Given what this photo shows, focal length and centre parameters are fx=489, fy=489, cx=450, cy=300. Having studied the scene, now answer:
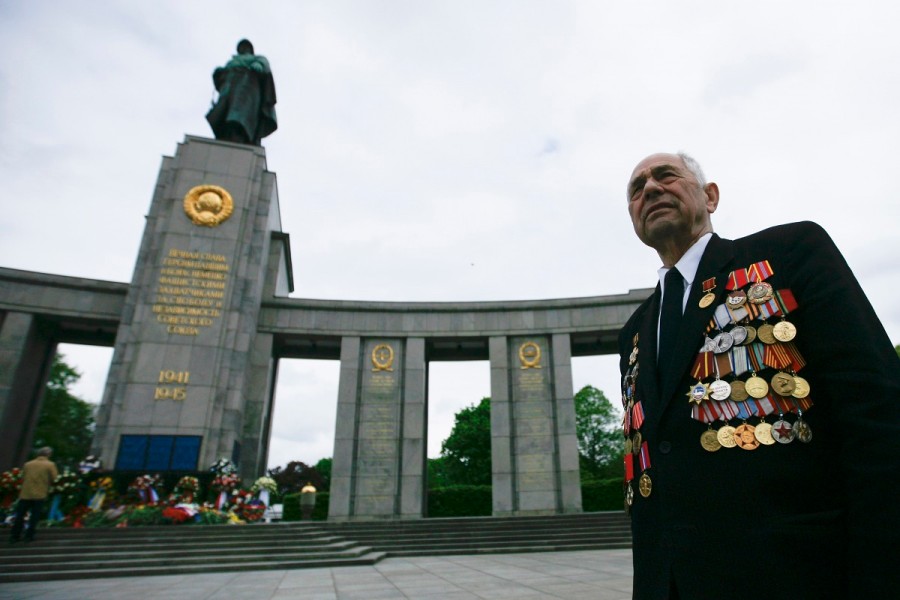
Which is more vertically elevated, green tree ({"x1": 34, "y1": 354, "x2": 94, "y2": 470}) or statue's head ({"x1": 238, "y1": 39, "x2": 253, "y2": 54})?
statue's head ({"x1": 238, "y1": 39, "x2": 253, "y2": 54})

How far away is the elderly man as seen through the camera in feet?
4.55

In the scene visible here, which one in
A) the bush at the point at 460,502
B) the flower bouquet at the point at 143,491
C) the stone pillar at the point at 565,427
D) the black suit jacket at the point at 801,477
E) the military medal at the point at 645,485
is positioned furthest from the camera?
the bush at the point at 460,502

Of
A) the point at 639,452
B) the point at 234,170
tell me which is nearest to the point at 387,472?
the point at 234,170

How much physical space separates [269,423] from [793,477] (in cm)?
2598

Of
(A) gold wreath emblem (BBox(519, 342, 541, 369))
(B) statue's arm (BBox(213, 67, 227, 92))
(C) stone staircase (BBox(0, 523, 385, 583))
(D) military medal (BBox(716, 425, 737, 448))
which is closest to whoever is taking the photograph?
(D) military medal (BBox(716, 425, 737, 448))

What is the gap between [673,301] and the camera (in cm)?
215

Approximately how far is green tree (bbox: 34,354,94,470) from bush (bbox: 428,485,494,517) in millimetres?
25782

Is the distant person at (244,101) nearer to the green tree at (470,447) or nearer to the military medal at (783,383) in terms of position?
the military medal at (783,383)

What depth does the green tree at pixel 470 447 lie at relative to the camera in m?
46.9

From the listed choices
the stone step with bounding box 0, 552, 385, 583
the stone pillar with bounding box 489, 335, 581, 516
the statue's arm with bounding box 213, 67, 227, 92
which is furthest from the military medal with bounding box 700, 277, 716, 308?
the statue's arm with bounding box 213, 67, 227, 92

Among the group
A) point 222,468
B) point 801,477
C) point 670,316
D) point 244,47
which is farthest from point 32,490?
point 244,47

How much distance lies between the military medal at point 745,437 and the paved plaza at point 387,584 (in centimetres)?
585

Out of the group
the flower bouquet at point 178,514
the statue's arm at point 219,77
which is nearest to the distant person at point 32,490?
the flower bouquet at point 178,514

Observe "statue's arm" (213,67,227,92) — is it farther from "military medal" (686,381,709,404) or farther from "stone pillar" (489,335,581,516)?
"military medal" (686,381,709,404)
